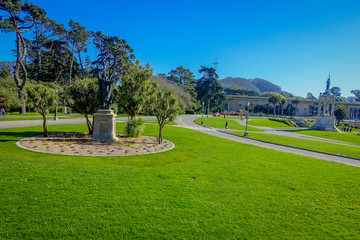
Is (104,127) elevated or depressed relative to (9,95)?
depressed

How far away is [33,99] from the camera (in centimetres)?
1502

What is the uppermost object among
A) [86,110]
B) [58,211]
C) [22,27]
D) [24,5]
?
[24,5]

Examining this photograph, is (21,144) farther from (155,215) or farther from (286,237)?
(286,237)

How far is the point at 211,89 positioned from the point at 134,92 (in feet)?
225

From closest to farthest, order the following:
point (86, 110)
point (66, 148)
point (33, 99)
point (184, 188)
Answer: point (184, 188) → point (66, 148) → point (33, 99) → point (86, 110)

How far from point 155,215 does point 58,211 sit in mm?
2691

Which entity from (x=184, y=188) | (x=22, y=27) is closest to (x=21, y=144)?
(x=184, y=188)

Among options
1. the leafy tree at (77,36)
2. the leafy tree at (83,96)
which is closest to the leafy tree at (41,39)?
the leafy tree at (77,36)

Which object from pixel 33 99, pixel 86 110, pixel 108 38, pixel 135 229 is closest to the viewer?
pixel 135 229

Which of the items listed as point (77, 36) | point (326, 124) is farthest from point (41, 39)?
point (326, 124)

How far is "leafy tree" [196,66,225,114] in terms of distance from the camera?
85438 mm

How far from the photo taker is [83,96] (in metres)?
17.7

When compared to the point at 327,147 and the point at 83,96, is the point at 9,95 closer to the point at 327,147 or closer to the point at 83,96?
the point at 83,96

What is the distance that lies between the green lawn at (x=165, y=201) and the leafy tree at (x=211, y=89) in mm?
76074
